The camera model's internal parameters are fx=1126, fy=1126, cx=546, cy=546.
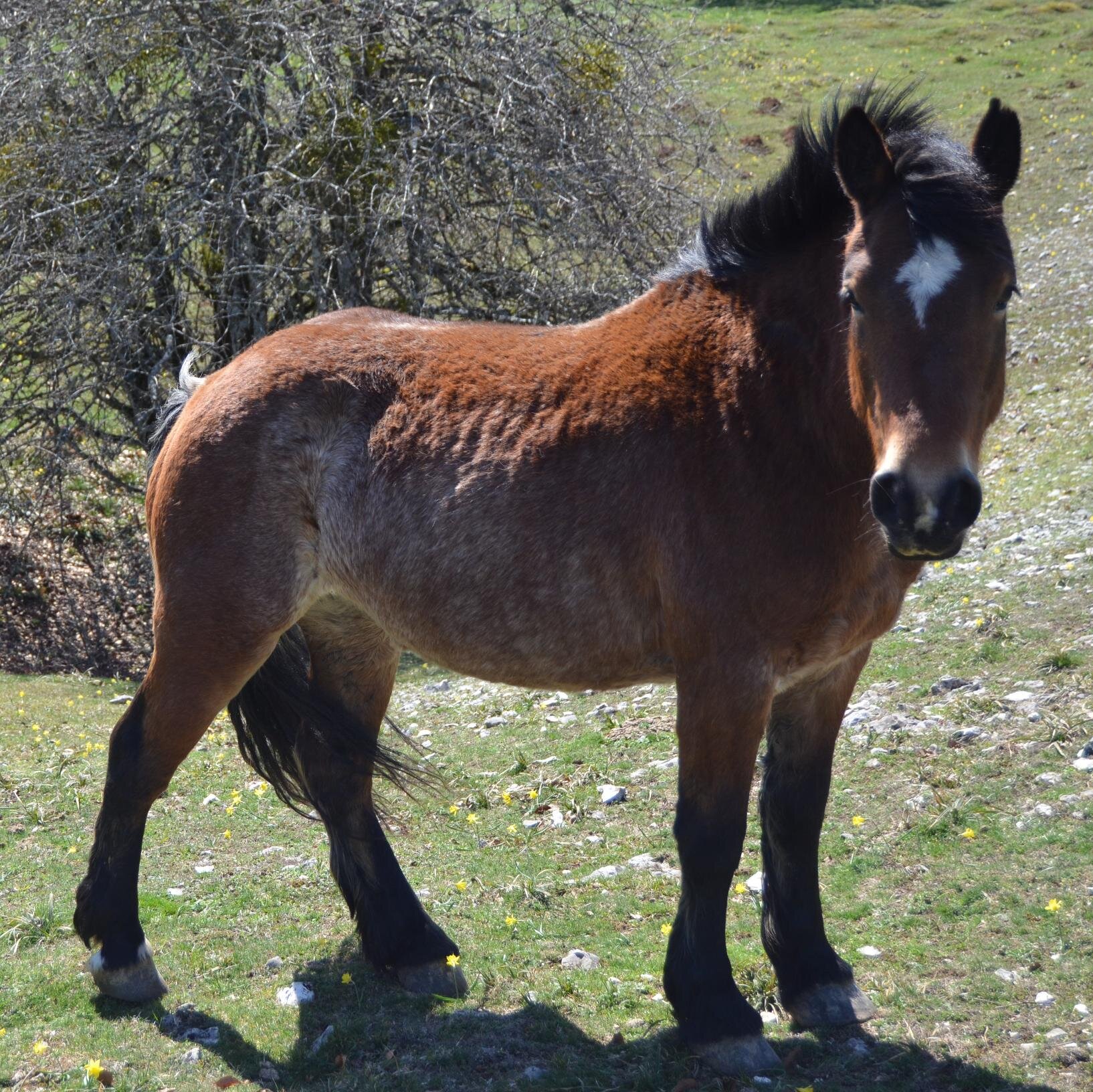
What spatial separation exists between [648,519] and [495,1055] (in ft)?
6.90

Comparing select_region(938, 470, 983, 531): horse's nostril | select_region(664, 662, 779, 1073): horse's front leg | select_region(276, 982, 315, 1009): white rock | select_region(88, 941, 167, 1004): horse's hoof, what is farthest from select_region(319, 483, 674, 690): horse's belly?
select_region(88, 941, 167, 1004): horse's hoof

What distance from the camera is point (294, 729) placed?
523cm

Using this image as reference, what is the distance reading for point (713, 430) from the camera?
402 centimetres

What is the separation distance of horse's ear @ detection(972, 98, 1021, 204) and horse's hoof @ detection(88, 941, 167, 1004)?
4437 mm

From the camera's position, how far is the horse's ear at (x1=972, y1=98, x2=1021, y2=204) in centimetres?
367

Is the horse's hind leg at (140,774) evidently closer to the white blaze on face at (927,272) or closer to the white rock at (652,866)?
the white rock at (652,866)

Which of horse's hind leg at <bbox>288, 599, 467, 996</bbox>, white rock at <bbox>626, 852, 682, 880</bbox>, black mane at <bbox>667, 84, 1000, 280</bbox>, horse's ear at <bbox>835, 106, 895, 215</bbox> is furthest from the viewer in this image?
white rock at <bbox>626, 852, 682, 880</bbox>

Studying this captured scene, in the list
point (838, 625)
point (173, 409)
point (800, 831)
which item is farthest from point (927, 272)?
point (173, 409)

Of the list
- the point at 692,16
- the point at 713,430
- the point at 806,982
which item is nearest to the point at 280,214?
the point at 692,16

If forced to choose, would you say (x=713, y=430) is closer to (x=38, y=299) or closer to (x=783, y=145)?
(x=38, y=299)

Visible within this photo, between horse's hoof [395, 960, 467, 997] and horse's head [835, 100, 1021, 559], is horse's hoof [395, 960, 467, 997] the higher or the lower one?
the lower one

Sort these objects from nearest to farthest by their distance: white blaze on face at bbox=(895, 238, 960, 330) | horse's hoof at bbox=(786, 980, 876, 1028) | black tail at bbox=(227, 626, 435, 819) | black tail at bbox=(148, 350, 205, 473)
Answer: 1. white blaze on face at bbox=(895, 238, 960, 330)
2. horse's hoof at bbox=(786, 980, 876, 1028)
3. black tail at bbox=(227, 626, 435, 819)
4. black tail at bbox=(148, 350, 205, 473)

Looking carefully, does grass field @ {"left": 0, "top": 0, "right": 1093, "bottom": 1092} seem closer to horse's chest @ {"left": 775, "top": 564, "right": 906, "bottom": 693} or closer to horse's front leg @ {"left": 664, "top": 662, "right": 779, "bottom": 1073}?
horse's front leg @ {"left": 664, "top": 662, "right": 779, "bottom": 1073}

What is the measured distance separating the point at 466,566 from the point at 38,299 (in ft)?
28.4
